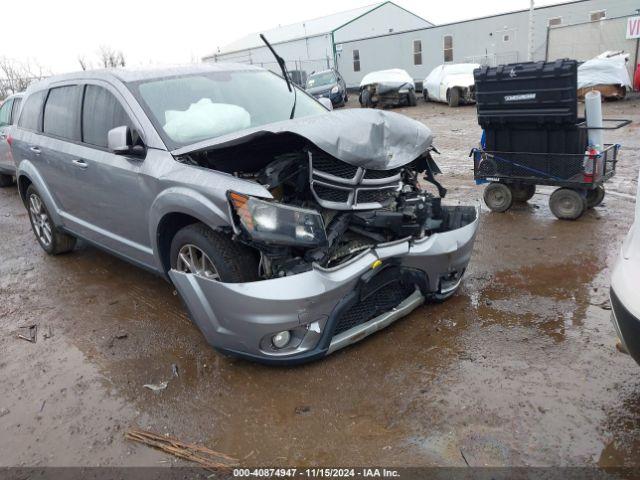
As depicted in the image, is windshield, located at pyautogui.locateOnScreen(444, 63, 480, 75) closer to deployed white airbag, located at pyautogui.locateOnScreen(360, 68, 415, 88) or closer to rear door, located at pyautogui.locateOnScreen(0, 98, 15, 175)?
deployed white airbag, located at pyautogui.locateOnScreen(360, 68, 415, 88)

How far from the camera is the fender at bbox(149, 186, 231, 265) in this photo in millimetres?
3012

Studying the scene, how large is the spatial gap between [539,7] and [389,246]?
22182 millimetres

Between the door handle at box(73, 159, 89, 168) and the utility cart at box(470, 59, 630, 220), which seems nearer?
the door handle at box(73, 159, 89, 168)

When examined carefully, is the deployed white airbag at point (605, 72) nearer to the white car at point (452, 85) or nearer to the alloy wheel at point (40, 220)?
the white car at point (452, 85)

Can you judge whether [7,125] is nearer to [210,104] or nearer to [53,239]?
[53,239]

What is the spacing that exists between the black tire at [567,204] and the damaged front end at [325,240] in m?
2.39

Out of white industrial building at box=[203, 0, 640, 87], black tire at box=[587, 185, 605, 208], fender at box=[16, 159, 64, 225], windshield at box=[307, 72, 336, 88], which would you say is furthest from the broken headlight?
white industrial building at box=[203, 0, 640, 87]

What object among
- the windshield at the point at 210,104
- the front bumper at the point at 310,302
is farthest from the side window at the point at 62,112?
the front bumper at the point at 310,302

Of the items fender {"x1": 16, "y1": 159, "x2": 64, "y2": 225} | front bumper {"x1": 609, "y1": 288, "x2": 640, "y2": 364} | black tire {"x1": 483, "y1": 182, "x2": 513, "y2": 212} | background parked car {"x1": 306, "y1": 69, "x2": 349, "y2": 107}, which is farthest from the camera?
background parked car {"x1": 306, "y1": 69, "x2": 349, "y2": 107}

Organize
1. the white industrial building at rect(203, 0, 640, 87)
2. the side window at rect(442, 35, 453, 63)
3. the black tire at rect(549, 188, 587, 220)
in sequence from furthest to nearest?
the side window at rect(442, 35, 453, 63) < the white industrial building at rect(203, 0, 640, 87) < the black tire at rect(549, 188, 587, 220)

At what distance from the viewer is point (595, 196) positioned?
566 centimetres

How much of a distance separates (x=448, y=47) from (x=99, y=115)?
2222 centimetres

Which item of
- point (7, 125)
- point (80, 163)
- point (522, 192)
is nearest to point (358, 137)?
point (80, 163)

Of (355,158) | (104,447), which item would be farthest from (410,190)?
(104,447)
